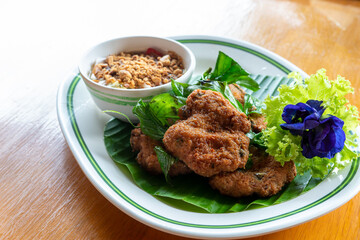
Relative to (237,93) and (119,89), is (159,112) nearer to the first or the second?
(119,89)

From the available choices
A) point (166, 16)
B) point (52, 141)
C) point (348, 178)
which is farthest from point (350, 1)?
point (52, 141)

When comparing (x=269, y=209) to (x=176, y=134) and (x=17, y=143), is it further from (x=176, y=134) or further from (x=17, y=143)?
(x=17, y=143)

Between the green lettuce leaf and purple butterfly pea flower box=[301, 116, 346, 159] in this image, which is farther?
the green lettuce leaf

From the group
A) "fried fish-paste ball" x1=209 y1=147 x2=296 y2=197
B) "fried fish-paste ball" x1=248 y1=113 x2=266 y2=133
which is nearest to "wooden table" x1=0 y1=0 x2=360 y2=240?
"fried fish-paste ball" x1=209 y1=147 x2=296 y2=197

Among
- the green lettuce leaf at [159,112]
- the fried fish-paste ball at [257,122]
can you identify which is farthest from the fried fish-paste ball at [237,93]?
the green lettuce leaf at [159,112]

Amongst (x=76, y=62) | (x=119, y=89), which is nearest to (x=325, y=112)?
(x=119, y=89)

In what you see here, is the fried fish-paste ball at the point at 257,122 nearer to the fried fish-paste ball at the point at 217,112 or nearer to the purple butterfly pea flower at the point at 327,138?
the fried fish-paste ball at the point at 217,112

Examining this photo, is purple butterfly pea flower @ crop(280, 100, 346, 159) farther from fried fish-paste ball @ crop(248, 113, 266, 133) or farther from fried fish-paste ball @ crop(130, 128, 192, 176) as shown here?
fried fish-paste ball @ crop(130, 128, 192, 176)
